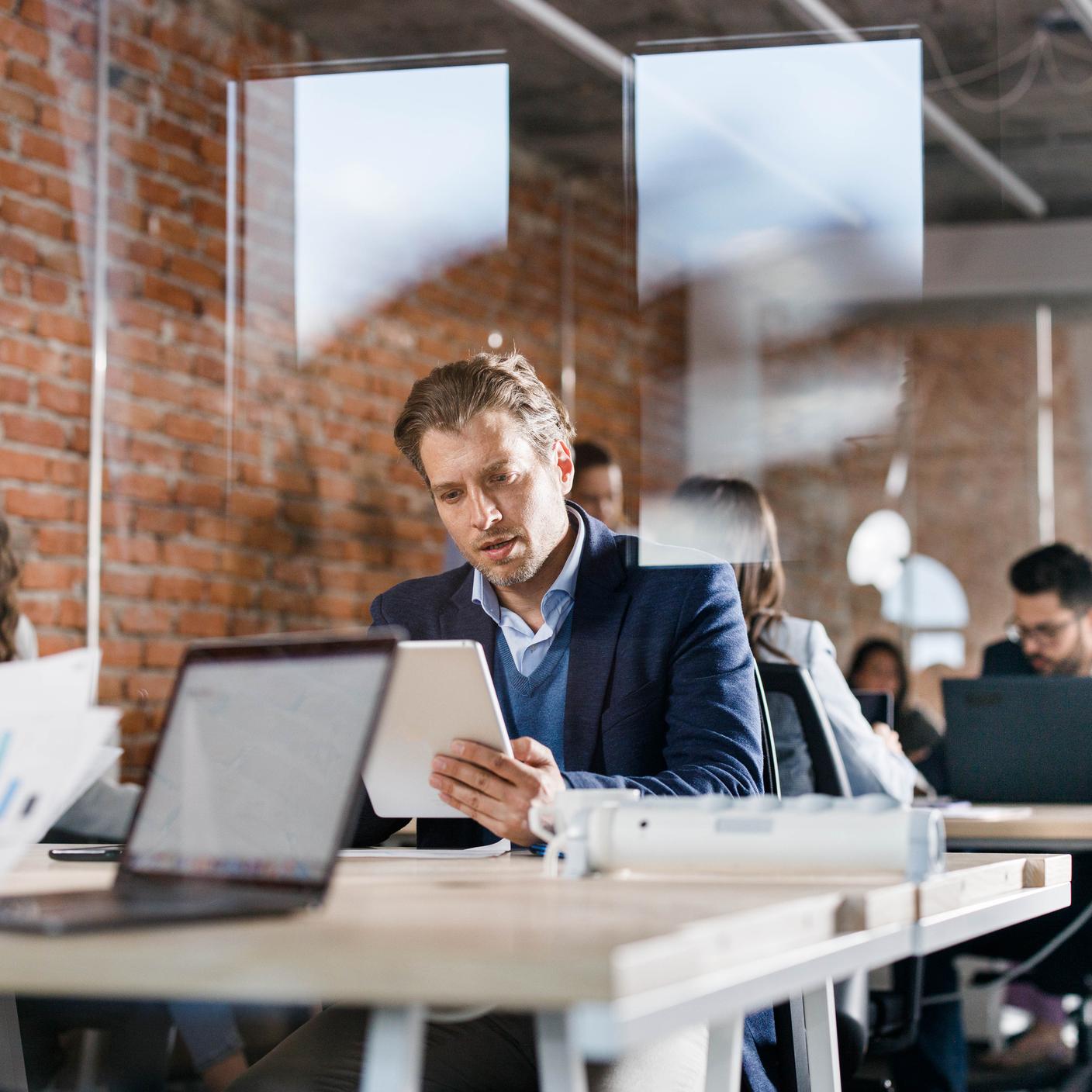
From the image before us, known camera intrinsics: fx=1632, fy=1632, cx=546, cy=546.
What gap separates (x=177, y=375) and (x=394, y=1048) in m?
3.41

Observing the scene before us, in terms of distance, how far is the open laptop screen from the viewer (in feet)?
3.83

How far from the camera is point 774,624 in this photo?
122 inches

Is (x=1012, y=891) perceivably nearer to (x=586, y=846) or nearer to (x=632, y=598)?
(x=586, y=846)

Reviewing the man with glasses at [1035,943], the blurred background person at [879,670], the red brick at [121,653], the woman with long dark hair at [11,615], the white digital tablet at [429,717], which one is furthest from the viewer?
the blurred background person at [879,670]

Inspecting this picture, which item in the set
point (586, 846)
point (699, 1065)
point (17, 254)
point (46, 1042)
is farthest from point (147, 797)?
point (17, 254)

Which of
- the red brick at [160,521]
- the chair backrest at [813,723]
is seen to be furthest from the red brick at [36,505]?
the chair backrest at [813,723]

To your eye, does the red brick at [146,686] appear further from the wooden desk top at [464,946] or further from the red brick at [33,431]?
the wooden desk top at [464,946]

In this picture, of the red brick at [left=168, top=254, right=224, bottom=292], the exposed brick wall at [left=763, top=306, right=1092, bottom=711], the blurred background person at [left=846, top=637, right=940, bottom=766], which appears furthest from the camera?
the exposed brick wall at [left=763, top=306, right=1092, bottom=711]

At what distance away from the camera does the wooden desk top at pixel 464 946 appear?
2.90ft

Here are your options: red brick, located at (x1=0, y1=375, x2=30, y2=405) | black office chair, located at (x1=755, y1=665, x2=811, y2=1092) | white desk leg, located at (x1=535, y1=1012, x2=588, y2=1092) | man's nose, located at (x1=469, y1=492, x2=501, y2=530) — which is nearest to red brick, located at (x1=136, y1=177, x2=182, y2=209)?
red brick, located at (x1=0, y1=375, x2=30, y2=405)

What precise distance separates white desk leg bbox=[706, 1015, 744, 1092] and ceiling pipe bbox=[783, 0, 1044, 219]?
3.46 m

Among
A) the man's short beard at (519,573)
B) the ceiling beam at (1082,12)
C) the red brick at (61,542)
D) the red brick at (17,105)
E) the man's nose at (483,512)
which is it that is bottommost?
the man's short beard at (519,573)

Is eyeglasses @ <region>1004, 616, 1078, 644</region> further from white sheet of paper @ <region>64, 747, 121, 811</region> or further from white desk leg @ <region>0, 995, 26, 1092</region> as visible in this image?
white desk leg @ <region>0, 995, 26, 1092</region>

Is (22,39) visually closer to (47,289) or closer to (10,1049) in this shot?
(47,289)
